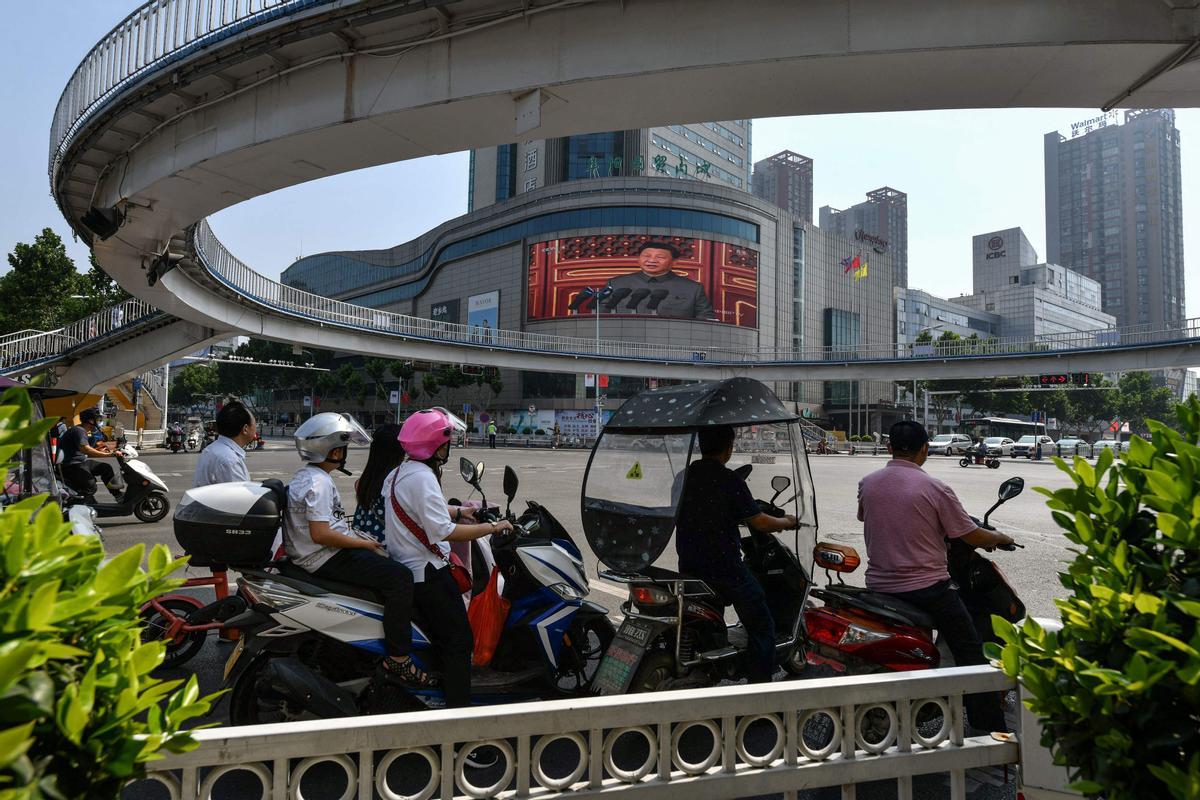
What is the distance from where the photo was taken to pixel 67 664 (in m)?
1.12

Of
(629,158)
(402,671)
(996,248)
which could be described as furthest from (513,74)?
(996,248)

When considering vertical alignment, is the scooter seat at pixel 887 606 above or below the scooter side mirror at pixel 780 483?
below

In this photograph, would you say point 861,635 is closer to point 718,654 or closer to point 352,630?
point 718,654

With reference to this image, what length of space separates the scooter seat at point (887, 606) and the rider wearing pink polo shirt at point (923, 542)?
4cm

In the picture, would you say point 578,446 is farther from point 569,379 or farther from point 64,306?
point 64,306

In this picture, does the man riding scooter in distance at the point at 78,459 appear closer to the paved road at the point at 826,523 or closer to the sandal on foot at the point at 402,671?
the paved road at the point at 826,523

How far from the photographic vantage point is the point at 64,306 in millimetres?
30438

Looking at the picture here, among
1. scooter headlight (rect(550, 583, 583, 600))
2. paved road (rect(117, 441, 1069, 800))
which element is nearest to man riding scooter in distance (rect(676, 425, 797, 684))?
paved road (rect(117, 441, 1069, 800))

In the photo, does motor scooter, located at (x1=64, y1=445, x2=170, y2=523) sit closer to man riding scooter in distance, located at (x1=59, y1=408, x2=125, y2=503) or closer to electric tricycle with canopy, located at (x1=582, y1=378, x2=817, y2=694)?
man riding scooter in distance, located at (x1=59, y1=408, x2=125, y2=503)

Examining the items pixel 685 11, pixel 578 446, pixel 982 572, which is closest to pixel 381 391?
pixel 578 446

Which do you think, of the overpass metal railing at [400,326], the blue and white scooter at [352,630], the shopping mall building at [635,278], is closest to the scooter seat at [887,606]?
the blue and white scooter at [352,630]

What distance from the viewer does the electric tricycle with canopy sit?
10.8 ft

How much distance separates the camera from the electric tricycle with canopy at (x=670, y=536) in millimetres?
3291

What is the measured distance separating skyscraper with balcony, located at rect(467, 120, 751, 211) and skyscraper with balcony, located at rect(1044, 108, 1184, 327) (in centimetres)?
9043
